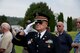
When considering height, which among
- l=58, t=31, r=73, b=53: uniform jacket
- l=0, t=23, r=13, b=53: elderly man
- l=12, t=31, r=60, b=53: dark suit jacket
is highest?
l=12, t=31, r=60, b=53: dark suit jacket

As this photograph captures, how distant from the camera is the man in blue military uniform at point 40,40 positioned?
6.85m

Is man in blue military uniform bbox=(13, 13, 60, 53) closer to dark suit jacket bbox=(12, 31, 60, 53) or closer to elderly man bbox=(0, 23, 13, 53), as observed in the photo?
dark suit jacket bbox=(12, 31, 60, 53)

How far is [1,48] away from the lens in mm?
9516

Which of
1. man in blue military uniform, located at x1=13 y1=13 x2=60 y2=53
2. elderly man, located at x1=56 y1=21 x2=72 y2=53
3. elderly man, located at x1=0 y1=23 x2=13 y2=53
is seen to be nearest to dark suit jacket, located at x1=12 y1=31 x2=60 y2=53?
man in blue military uniform, located at x1=13 y1=13 x2=60 y2=53

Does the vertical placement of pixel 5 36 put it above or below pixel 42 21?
below

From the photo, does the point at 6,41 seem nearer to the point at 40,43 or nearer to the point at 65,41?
the point at 65,41

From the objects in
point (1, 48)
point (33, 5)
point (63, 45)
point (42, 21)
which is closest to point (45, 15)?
point (42, 21)

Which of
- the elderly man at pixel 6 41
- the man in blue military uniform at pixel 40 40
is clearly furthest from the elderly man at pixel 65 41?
the man in blue military uniform at pixel 40 40

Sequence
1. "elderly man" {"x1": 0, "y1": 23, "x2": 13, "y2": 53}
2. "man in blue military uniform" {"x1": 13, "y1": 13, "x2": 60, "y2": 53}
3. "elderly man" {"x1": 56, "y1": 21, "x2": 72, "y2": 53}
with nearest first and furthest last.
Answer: "man in blue military uniform" {"x1": 13, "y1": 13, "x2": 60, "y2": 53}, "elderly man" {"x1": 0, "y1": 23, "x2": 13, "y2": 53}, "elderly man" {"x1": 56, "y1": 21, "x2": 72, "y2": 53}

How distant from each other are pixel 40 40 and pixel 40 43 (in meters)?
0.06

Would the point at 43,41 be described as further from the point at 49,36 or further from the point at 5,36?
the point at 5,36

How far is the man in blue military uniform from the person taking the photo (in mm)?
6848

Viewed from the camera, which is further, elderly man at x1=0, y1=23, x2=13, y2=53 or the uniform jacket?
the uniform jacket

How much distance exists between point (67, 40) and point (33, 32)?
12.7 ft
